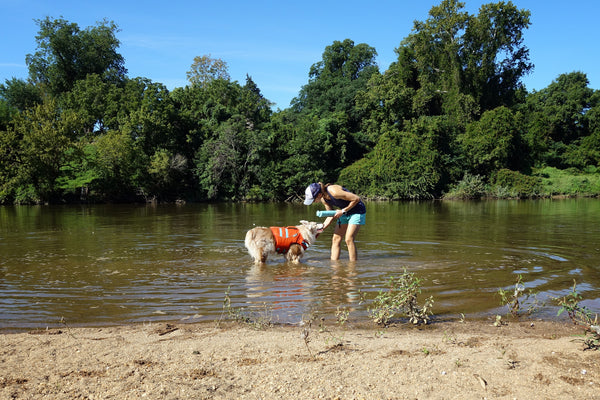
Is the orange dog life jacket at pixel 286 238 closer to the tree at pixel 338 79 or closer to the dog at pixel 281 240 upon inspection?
the dog at pixel 281 240

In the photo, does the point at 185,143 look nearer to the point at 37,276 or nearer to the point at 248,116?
the point at 248,116

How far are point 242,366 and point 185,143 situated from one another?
48.6 m

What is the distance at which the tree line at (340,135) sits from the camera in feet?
142

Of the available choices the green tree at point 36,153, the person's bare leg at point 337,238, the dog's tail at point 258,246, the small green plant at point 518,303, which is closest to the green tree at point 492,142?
the person's bare leg at point 337,238

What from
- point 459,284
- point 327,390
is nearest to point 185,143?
point 459,284

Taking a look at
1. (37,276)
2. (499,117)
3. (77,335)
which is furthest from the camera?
(499,117)

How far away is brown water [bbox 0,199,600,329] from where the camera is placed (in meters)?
7.17

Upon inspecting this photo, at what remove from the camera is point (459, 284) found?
8.64 metres

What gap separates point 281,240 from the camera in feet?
34.8

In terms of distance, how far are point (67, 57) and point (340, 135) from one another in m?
41.9

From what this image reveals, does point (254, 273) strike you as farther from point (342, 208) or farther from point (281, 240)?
point (342, 208)

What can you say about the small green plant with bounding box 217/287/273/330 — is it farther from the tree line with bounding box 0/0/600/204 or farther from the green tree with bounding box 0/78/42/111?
the green tree with bounding box 0/78/42/111

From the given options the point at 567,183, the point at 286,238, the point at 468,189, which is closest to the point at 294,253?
Answer: the point at 286,238

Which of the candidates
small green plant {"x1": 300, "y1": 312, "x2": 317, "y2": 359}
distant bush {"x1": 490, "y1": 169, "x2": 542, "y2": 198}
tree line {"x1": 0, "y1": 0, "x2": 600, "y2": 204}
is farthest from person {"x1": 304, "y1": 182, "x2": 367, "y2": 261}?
distant bush {"x1": 490, "y1": 169, "x2": 542, "y2": 198}
